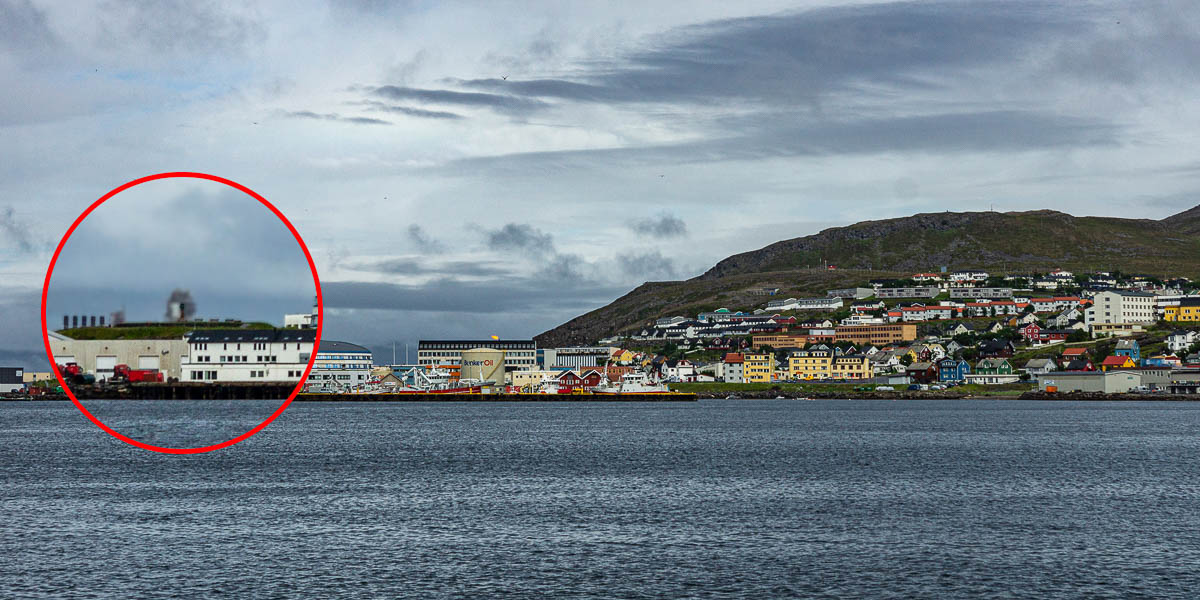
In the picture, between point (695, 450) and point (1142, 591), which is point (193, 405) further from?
point (695, 450)

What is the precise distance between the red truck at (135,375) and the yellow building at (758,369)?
572 feet

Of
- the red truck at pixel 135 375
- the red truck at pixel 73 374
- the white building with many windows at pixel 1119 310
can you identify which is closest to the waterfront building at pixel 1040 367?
the white building with many windows at pixel 1119 310

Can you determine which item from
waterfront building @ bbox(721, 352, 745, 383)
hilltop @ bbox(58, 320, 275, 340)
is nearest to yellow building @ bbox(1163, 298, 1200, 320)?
waterfront building @ bbox(721, 352, 745, 383)

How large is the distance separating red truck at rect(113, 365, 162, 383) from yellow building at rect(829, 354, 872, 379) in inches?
6891

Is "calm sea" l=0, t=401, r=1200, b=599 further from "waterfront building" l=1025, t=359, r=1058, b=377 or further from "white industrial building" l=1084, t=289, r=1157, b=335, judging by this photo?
"white industrial building" l=1084, t=289, r=1157, b=335

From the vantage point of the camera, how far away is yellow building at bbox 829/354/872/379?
17875 centimetres

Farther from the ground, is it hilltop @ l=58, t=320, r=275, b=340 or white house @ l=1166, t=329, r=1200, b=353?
white house @ l=1166, t=329, r=1200, b=353

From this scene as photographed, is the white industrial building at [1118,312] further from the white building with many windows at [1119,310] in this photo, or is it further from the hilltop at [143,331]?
the hilltop at [143,331]

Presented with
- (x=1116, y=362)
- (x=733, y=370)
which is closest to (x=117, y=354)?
(x=1116, y=362)

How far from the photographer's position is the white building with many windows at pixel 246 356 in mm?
8555

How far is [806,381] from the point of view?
177 meters

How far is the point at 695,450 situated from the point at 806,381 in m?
124

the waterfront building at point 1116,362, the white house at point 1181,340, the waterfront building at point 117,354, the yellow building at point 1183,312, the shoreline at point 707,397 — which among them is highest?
the yellow building at point 1183,312

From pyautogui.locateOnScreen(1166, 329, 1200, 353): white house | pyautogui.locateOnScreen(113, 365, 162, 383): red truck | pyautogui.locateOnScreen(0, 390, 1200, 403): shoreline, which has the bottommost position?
pyautogui.locateOnScreen(0, 390, 1200, 403): shoreline
